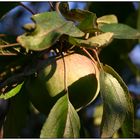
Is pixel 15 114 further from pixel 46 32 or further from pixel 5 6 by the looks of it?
pixel 46 32

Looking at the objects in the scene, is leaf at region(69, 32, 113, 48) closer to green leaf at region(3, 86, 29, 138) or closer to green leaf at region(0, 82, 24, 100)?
green leaf at region(0, 82, 24, 100)

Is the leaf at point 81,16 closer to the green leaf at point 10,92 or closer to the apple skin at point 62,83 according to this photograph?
the apple skin at point 62,83

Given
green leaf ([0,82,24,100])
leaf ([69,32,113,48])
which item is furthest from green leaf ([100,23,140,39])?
green leaf ([0,82,24,100])

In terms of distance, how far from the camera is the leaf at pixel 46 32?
1.07m

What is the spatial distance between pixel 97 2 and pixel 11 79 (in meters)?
0.68

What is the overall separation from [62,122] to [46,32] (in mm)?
275

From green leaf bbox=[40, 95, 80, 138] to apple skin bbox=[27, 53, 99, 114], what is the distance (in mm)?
51

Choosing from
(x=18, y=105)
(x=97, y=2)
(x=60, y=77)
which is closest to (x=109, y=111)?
(x=60, y=77)

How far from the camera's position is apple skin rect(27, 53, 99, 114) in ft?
4.29

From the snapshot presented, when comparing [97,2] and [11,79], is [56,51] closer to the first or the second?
[11,79]

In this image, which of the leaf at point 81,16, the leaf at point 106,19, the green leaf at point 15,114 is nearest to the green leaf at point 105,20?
the leaf at point 106,19

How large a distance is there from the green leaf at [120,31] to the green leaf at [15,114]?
0.38 meters

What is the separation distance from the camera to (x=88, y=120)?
248 cm

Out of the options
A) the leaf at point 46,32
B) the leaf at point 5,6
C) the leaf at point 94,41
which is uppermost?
the leaf at point 46,32
